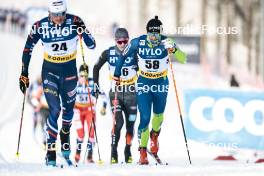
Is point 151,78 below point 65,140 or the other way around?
the other way around

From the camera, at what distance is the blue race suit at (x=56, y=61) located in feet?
30.0

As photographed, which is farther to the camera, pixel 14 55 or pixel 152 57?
pixel 14 55

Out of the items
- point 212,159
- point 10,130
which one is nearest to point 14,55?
point 10,130

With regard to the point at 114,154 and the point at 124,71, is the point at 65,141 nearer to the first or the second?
the point at 114,154

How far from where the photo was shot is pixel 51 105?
30.1 ft

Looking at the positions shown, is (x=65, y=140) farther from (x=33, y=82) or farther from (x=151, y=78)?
(x=33, y=82)

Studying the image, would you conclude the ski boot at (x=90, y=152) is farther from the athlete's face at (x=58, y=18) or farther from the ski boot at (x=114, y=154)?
the athlete's face at (x=58, y=18)

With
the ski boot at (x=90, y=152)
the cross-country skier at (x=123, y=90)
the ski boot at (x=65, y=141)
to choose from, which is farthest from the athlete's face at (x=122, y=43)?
the ski boot at (x=90, y=152)

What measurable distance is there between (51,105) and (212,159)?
9.96 feet

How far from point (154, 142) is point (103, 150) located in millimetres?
810

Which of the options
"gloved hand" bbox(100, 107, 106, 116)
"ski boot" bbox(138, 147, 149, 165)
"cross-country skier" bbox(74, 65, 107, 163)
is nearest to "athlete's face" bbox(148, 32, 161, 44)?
"cross-country skier" bbox(74, 65, 107, 163)

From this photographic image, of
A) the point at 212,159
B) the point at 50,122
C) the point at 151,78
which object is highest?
the point at 151,78

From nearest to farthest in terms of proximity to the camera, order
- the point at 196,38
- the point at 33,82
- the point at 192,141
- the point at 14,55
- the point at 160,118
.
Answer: the point at 160,118
the point at 192,141
the point at 33,82
the point at 14,55
the point at 196,38

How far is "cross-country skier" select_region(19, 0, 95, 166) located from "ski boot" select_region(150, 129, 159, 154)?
133 centimetres
